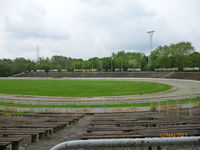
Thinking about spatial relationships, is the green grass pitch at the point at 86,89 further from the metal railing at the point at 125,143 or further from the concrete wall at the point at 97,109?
the metal railing at the point at 125,143

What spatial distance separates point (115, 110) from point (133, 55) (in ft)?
457

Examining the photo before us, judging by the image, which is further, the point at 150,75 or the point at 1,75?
the point at 1,75

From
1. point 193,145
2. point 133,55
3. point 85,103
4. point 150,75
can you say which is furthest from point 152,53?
point 193,145

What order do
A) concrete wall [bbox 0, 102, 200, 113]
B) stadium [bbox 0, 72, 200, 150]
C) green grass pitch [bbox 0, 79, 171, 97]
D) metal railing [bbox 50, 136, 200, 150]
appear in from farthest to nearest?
green grass pitch [bbox 0, 79, 171, 97]
concrete wall [bbox 0, 102, 200, 113]
stadium [bbox 0, 72, 200, 150]
metal railing [bbox 50, 136, 200, 150]

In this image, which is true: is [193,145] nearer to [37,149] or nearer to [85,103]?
[37,149]

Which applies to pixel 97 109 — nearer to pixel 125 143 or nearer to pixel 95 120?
pixel 95 120

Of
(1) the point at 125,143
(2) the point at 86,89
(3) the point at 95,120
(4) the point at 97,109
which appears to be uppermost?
(1) the point at 125,143

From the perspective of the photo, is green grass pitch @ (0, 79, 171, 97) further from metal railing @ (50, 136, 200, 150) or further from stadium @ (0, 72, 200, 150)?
metal railing @ (50, 136, 200, 150)

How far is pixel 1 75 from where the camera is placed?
122625 millimetres

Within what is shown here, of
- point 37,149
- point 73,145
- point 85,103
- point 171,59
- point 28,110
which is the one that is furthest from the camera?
point 171,59

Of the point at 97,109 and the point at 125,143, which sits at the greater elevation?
the point at 125,143

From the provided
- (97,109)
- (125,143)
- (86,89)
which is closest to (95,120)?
(125,143)

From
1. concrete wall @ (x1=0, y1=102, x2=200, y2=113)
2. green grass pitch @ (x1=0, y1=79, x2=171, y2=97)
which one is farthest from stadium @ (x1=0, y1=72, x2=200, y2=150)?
green grass pitch @ (x1=0, y1=79, x2=171, y2=97)

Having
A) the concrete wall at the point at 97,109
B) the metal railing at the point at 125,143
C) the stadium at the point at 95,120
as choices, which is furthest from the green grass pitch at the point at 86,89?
the metal railing at the point at 125,143
